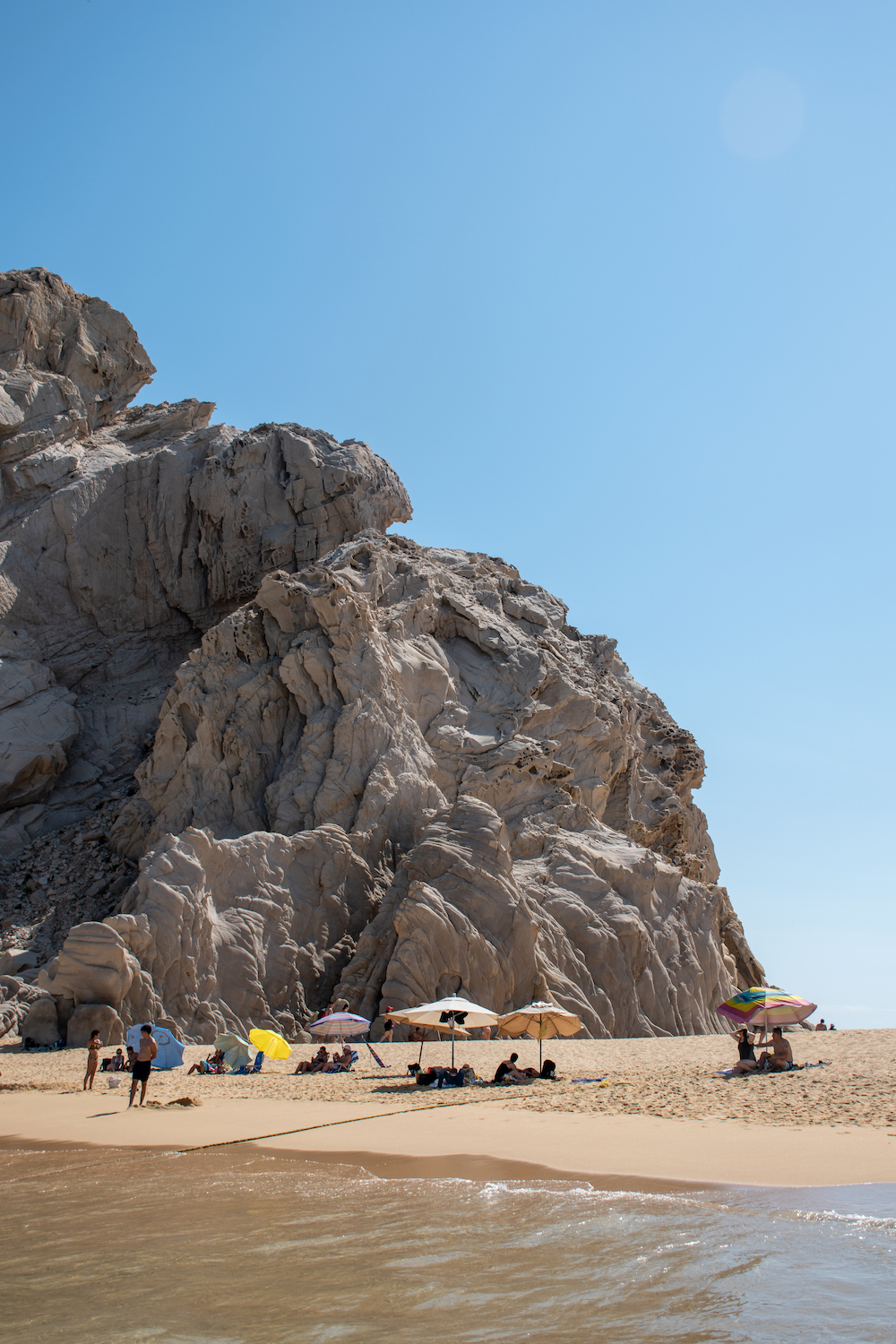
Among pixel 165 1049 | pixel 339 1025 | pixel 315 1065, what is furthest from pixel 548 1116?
pixel 165 1049

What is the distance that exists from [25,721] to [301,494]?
15.4m

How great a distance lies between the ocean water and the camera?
5551 mm

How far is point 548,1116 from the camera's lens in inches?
510

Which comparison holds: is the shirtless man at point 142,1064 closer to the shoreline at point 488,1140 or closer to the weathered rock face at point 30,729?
the shoreline at point 488,1140

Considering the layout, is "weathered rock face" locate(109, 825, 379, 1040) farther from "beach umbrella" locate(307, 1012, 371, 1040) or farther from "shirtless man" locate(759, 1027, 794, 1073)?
"shirtless man" locate(759, 1027, 794, 1073)

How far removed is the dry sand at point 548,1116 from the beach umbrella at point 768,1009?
108cm

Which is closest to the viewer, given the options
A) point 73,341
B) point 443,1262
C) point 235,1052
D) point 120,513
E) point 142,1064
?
point 443,1262

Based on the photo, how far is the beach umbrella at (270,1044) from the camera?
19875 millimetres

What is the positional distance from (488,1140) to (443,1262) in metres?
5.04

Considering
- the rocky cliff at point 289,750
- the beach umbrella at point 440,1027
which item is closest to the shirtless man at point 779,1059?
the beach umbrella at point 440,1027

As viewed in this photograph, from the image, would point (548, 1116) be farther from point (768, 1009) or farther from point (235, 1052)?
point (235, 1052)

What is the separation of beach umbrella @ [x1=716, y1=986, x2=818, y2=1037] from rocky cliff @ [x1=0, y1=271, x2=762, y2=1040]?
7475 mm

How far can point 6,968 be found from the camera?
2869 centimetres

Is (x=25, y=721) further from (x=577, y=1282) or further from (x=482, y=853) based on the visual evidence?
(x=577, y=1282)
